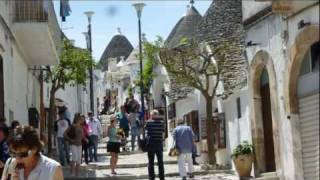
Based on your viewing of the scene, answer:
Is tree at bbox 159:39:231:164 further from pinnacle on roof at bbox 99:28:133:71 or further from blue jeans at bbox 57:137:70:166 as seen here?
pinnacle on roof at bbox 99:28:133:71

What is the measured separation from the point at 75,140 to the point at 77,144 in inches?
4.6

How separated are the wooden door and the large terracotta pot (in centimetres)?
43

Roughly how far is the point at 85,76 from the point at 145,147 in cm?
1490

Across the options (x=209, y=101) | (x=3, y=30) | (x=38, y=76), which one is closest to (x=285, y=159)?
(x=209, y=101)

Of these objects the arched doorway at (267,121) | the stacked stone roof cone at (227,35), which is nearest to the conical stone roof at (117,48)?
the stacked stone roof cone at (227,35)

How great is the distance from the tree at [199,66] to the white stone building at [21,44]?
3.74 metres

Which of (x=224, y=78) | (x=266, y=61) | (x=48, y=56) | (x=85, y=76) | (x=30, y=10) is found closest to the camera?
(x=266, y=61)

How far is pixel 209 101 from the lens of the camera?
858 inches

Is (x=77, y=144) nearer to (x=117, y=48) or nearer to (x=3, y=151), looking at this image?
(x=3, y=151)

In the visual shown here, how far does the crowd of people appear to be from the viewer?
619 cm

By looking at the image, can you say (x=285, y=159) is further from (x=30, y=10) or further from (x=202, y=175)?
(x=30, y=10)

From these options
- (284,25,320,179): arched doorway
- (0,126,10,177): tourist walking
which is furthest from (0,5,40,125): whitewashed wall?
(0,126,10,177): tourist walking

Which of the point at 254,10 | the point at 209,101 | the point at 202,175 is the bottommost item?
the point at 202,175

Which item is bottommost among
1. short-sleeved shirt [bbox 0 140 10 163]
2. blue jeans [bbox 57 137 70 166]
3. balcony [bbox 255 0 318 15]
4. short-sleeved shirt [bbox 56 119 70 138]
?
short-sleeved shirt [bbox 0 140 10 163]
